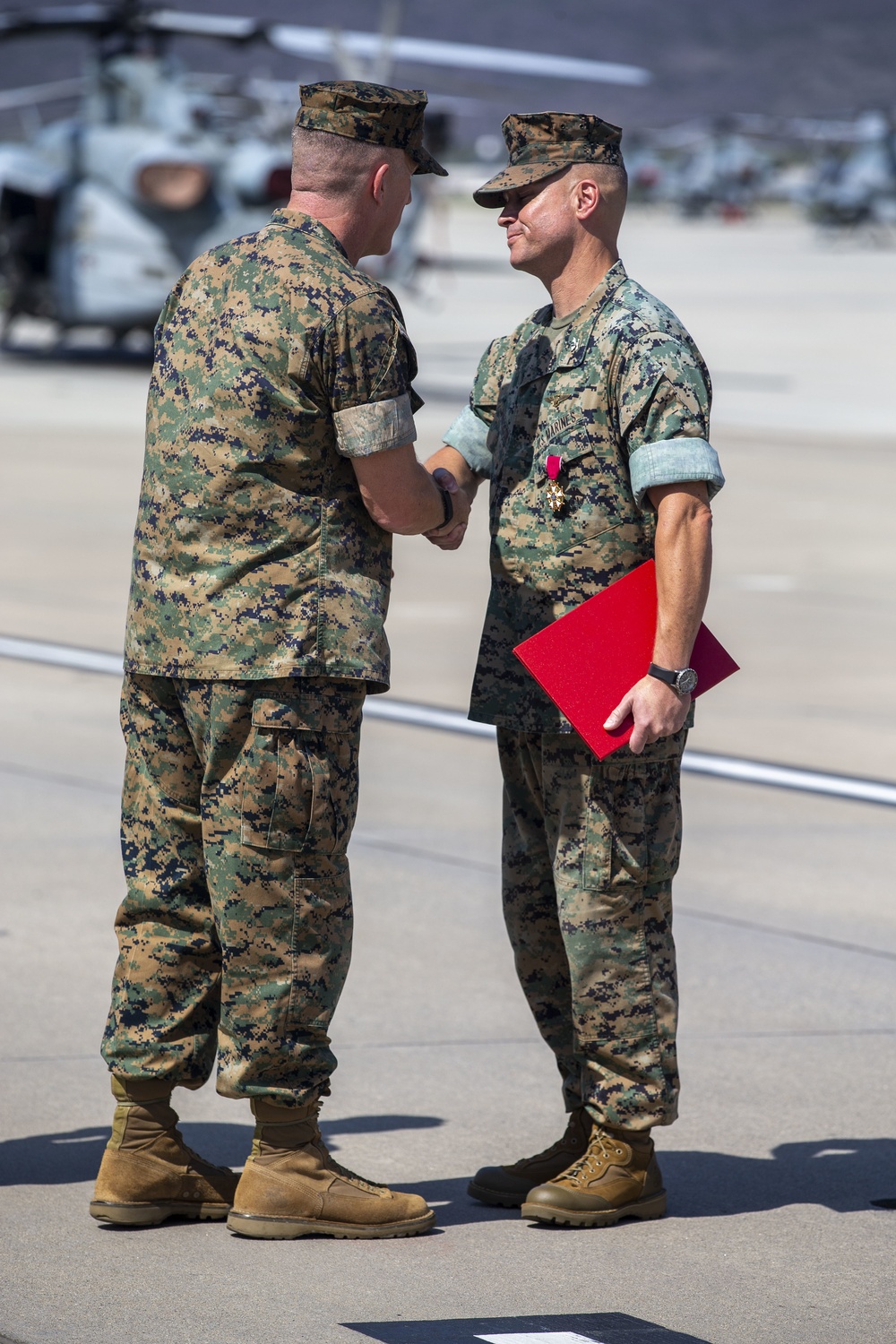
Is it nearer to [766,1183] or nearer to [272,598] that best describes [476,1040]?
[766,1183]

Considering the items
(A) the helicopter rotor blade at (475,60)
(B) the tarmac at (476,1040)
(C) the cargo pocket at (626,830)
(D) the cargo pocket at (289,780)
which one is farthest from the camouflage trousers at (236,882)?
(A) the helicopter rotor blade at (475,60)

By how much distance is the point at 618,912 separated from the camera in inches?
145

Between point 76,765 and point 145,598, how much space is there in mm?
4022

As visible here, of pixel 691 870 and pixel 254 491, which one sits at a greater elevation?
pixel 254 491

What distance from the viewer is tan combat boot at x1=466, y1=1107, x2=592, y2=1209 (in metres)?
3.80

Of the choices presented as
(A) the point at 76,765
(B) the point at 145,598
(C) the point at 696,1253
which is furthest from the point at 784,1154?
(A) the point at 76,765

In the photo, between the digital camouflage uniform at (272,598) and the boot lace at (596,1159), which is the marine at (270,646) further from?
the boot lace at (596,1159)

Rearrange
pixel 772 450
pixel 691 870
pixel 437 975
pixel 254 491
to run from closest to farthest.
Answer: pixel 254 491
pixel 437 975
pixel 691 870
pixel 772 450

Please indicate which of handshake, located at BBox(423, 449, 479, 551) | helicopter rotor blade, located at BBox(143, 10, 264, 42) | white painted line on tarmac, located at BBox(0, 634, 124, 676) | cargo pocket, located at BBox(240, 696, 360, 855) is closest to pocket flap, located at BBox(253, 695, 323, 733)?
cargo pocket, located at BBox(240, 696, 360, 855)

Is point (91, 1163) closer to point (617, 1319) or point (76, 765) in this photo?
point (617, 1319)

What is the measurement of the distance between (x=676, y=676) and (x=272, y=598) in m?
0.76

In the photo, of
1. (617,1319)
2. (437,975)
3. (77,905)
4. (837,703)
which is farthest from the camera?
(837,703)

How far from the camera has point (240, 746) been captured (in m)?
3.48

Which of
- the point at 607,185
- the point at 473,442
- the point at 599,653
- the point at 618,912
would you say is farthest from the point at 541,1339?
the point at 607,185
